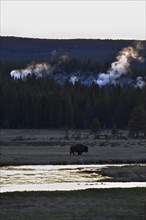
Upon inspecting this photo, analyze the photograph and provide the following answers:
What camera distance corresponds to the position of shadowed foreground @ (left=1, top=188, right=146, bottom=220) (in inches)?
1164

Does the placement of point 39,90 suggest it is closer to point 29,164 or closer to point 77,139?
point 77,139

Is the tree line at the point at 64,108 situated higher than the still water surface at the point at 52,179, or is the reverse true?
the tree line at the point at 64,108

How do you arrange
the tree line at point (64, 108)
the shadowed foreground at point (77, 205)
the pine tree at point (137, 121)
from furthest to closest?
the tree line at point (64, 108) → the pine tree at point (137, 121) → the shadowed foreground at point (77, 205)

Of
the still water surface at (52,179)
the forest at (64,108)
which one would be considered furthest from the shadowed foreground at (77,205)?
the forest at (64,108)

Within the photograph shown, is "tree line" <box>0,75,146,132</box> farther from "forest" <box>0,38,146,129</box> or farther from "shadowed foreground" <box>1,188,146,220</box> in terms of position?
"shadowed foreground" <box>1,188,146,220</box>

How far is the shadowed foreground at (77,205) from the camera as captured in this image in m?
29.6

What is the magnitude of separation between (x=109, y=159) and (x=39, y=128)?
78.0 m

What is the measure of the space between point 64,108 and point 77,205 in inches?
4347

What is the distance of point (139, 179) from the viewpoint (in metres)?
44.9

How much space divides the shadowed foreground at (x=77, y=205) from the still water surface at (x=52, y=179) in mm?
3907

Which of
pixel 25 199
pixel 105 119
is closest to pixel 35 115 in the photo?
pixel 105 119

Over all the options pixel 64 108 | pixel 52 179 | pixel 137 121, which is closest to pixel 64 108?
pixel 64 108

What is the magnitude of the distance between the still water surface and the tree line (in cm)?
8514

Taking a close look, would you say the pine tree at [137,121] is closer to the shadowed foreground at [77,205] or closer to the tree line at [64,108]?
the tree line at [64,108]
